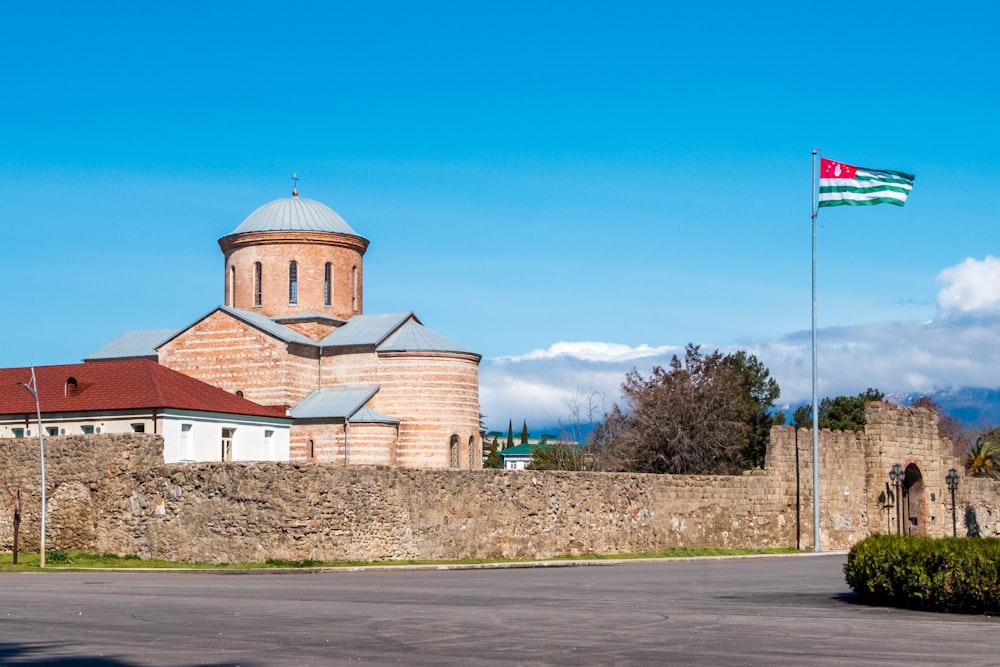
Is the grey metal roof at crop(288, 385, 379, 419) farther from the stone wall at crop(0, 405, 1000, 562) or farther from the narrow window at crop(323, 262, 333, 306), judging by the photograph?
the stone wall at crop(0, 405, 1000, 562)

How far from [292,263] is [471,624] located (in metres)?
47.5

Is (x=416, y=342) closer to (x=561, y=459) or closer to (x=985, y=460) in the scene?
(x=561, y=459)

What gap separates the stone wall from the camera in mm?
28438

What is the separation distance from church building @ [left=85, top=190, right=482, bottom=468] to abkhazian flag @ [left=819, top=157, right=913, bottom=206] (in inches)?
970

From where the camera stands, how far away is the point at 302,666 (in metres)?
11.6

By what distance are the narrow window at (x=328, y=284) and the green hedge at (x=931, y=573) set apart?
4541 cm

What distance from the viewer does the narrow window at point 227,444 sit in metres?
48.2

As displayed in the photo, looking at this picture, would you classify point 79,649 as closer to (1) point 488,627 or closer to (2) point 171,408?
(1) point 488,627

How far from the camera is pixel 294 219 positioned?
61.5 m

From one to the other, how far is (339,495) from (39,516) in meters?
7.99

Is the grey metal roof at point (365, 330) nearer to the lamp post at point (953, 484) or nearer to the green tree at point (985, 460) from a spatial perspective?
the lamp post at point (953, 484)

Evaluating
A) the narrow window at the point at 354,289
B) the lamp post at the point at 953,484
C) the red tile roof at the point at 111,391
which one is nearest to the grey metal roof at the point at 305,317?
the narrow window at the point at 354,289

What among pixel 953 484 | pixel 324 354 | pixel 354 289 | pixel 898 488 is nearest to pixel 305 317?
pixel 324 354

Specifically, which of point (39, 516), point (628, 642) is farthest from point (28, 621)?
point (39, 516)
